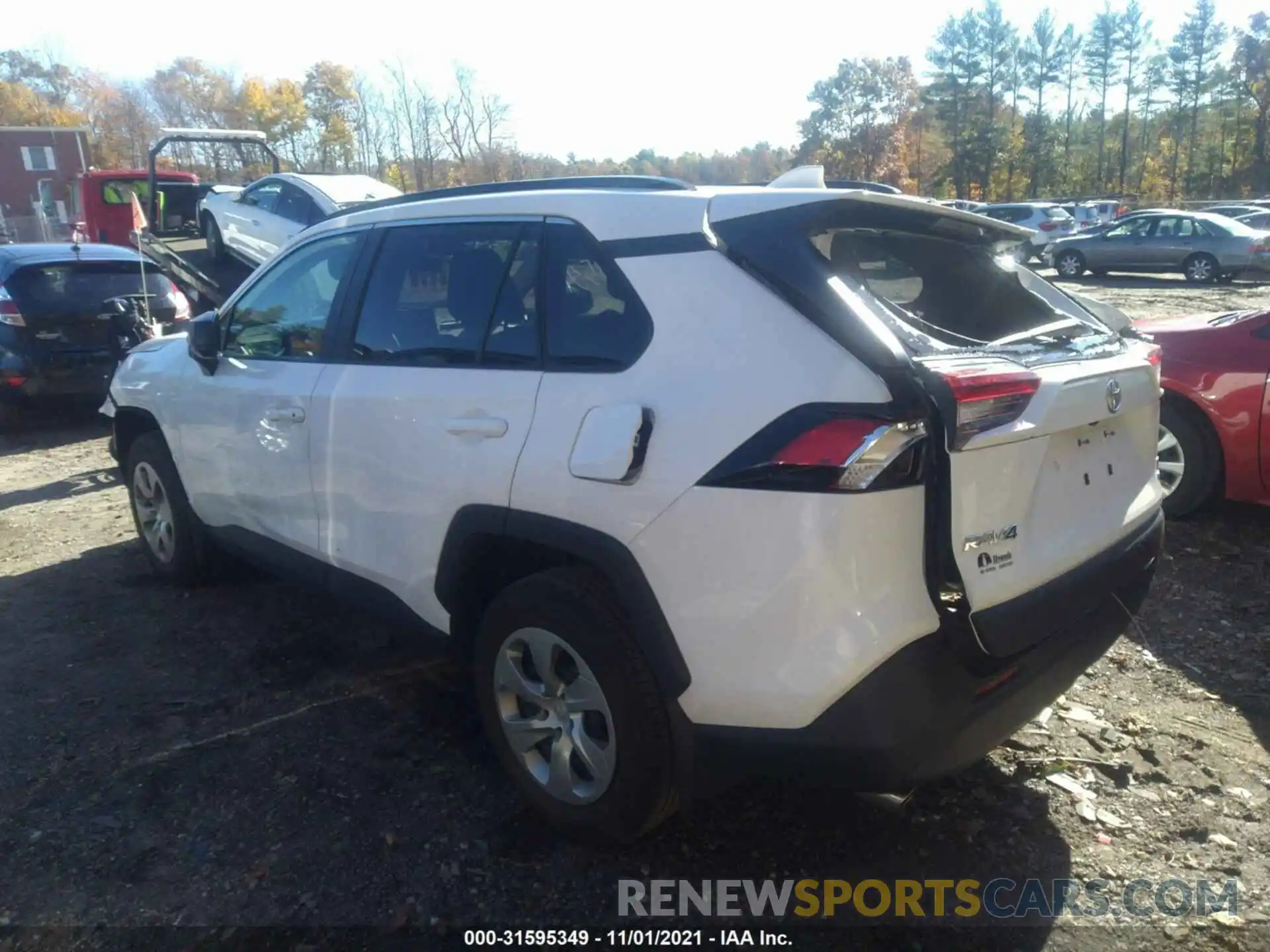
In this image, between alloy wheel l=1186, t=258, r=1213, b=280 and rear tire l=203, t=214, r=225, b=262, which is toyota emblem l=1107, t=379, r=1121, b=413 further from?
alloy wheel l=1186, t=258, r=1213, b=280

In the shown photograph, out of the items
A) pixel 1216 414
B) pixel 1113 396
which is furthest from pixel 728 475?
pixel 1216 414

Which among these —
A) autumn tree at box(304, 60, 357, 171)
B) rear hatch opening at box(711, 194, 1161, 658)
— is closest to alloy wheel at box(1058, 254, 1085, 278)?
rear hatch opening at box(711, 194, 1161, 658)

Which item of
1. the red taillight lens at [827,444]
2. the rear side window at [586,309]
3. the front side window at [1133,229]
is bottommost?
the front side window at [1133,229]

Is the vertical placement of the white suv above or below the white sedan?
below

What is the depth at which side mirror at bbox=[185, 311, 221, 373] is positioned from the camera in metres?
4.14

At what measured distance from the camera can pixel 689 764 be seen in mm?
2434

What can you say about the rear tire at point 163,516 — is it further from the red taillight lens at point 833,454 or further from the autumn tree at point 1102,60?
the autumn tree at point 1102,60

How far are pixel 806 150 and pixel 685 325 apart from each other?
219 feet

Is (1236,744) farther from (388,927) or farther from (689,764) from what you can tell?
(388,927)

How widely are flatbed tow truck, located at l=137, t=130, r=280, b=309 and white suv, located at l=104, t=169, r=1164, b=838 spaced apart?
26.5ft

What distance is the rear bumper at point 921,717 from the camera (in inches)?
84.9

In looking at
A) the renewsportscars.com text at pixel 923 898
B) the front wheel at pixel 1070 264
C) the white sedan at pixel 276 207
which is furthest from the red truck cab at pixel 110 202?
the front wheel at pixel 1070 264

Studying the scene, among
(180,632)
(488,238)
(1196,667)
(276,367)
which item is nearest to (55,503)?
→ (180,632)

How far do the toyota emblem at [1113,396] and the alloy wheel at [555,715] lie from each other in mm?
1566
